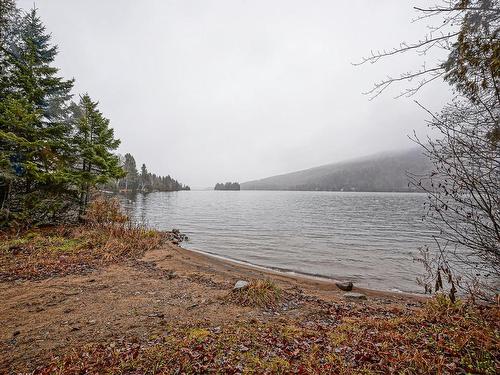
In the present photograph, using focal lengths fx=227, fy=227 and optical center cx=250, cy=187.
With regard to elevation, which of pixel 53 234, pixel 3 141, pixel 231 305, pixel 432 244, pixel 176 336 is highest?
pixel 3 141

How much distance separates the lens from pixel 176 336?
4707 millimetres

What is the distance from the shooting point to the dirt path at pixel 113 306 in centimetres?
466

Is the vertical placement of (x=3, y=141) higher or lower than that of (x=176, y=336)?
higher

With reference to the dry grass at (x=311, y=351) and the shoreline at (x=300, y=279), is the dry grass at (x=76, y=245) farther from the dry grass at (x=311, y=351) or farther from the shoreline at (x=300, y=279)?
the dry grass at (x=311, y=351)

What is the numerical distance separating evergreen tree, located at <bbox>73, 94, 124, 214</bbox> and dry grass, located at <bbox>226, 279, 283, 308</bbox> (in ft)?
42.0

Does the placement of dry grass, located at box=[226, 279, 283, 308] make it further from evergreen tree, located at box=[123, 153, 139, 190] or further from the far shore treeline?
evergreen tree, located at box=[123, 153, 139, 190]

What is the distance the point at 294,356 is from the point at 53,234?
1512 centimetres

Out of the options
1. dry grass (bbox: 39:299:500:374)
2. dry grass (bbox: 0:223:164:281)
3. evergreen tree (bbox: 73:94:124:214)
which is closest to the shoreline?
dry grass (bbox: 0:223:164:281)

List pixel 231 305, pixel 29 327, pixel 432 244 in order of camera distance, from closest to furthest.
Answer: pixel 29 327 → pixel 231 305 → pixel 432 244

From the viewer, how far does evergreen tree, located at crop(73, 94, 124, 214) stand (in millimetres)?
15070

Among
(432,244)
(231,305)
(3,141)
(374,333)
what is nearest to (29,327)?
(231,305)

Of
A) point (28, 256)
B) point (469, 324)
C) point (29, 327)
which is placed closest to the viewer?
point (469, 324)

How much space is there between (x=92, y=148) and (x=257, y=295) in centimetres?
1446

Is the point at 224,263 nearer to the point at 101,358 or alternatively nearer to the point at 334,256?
the point at 334,256
